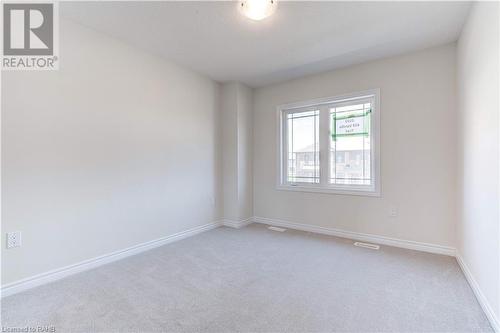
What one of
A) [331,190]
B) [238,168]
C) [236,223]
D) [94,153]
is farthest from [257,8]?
[236,223]

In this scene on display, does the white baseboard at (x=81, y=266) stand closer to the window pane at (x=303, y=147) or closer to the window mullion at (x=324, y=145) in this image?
the window pane at (x=303, y=147)

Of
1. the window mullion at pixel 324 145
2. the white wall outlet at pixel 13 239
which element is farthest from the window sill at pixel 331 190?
the white wall outlet at pixel 13 239

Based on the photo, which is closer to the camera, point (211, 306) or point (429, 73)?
point (211, 306)

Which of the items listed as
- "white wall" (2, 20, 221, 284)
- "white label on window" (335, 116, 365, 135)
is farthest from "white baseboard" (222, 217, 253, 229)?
"white label on window" (335, 116, 365, 135)

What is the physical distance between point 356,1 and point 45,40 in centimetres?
281

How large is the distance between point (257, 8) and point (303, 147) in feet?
7.69

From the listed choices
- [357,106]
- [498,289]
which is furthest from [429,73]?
[498,289]

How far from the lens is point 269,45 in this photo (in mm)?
2787

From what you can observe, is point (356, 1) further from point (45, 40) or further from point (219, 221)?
point (219, 221)

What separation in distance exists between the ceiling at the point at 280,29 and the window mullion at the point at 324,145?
748 mm

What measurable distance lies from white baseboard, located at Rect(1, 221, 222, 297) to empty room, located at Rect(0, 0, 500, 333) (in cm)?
2

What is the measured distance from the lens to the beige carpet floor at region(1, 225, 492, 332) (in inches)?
62.7

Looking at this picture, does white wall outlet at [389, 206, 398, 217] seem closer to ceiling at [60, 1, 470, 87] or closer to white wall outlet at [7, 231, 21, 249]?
ceiling at [60, 1, 470, 87]

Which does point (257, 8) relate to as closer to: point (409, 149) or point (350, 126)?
point (350, 126)
